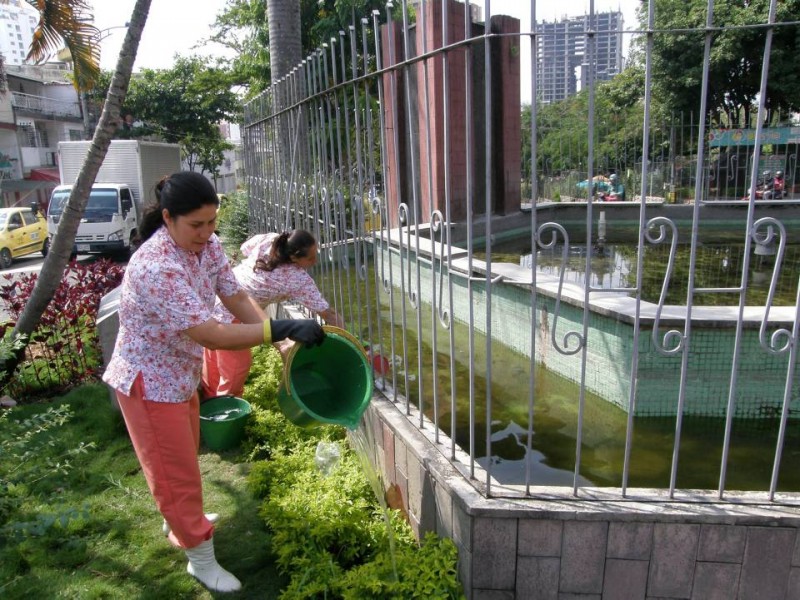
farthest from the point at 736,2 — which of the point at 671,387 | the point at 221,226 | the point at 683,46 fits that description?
the point at 671,387

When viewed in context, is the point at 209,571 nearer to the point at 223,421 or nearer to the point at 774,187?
the point at 223,421

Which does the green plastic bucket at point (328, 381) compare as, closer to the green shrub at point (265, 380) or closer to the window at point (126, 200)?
the green shrub at point (265, 380)

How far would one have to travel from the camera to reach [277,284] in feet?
12.3

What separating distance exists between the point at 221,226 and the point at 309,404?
8518 mm

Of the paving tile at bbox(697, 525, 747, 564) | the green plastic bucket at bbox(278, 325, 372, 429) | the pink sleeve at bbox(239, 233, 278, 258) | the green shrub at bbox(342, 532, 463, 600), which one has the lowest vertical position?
the green shrub at bbox(342, 532, 463, 600)

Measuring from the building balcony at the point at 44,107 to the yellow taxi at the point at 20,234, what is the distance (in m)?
17.2

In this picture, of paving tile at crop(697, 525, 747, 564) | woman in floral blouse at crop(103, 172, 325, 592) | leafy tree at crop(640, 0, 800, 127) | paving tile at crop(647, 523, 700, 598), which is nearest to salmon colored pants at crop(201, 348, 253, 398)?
woman in floral blouse at crop(103, 172, 325, 592)

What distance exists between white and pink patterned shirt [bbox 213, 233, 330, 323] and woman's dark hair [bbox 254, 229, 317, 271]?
1.4 inches

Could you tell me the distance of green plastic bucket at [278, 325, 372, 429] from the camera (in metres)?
2.89

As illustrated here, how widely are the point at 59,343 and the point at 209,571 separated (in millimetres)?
3239

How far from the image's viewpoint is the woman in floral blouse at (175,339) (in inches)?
90.1

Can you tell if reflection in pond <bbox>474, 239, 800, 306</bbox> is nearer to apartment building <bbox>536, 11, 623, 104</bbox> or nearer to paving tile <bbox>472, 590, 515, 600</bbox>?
apartment building <bbox>536, 11, 623, 104</bbox>

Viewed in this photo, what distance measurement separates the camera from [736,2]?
16188 mm

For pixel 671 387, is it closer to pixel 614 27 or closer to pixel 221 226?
pixel 614 27
